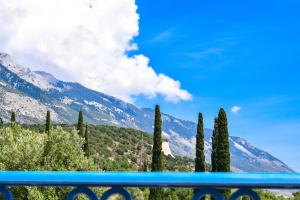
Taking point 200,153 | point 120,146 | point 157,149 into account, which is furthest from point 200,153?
point 120,146

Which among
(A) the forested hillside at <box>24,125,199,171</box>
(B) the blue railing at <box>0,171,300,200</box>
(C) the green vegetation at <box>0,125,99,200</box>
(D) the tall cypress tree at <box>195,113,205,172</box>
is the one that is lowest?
(B) the blue railing at <box>0,171,300,200</box>

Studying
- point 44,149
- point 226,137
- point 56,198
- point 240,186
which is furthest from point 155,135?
point 240,186

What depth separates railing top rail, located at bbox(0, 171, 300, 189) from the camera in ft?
8.81

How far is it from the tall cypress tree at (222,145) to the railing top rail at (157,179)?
39.8 m

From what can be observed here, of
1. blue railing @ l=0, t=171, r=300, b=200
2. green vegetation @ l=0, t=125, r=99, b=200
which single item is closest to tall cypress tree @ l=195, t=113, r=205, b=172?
green vegetation @ l=0, t=125, r=99, b=200

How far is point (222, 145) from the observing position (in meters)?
43.2

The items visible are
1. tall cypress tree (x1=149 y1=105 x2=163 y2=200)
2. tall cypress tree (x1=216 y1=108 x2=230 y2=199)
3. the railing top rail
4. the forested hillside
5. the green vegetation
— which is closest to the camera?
the railing top rail

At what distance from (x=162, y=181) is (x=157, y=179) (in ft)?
0.11

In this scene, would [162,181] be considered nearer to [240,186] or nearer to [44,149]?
[240,186]

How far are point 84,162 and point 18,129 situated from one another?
28.0ft

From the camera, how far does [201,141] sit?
50.2 meters

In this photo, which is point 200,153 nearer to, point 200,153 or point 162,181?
point 200,153

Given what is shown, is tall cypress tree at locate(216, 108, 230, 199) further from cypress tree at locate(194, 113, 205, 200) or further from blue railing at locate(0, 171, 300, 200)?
blue railing at locate(0, 171, 300, 200)

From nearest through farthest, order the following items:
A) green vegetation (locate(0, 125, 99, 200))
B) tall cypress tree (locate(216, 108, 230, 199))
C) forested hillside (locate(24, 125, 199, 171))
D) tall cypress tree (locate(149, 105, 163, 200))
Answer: green vegetation (locate(0, 125, 99, 200))
tall cypress tree (locate(216, 108, 230, 199))
tall cypress tree (locate(149, 105, 163, 200))
forested hillside (locate(24, 125, 199, 171))
